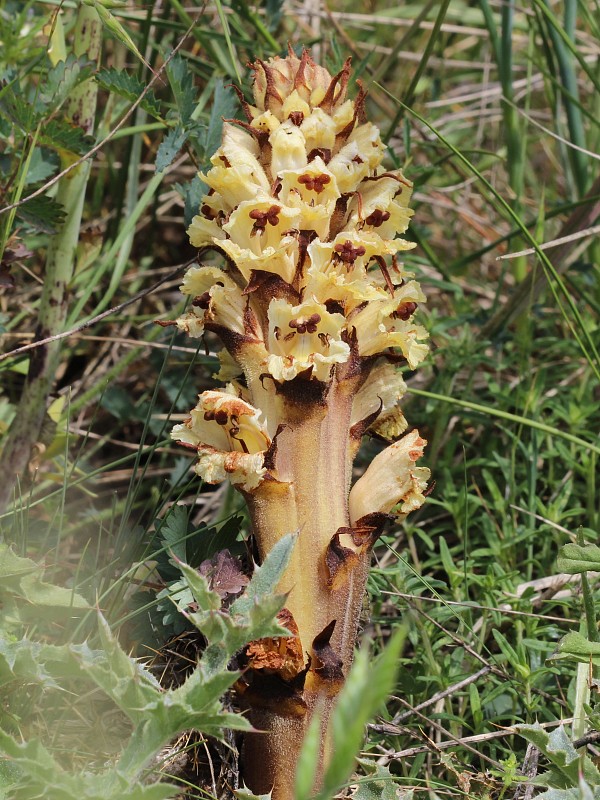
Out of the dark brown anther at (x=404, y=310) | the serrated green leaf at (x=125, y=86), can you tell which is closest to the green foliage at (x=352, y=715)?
the dark brown anther at (x=404, y=310)

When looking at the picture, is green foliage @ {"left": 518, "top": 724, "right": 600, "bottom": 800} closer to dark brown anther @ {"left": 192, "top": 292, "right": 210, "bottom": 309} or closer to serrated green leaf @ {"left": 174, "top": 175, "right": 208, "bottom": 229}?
dark brown anther @ {"left": 192, "top": 292, "right": 210, "bottom": 309}

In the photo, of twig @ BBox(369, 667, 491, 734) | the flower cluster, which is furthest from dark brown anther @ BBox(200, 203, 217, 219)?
twig @ BBox(369, 667, 491, 734)

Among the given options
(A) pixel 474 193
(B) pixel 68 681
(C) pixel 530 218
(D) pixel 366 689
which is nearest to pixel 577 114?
(C) pixel 530 218

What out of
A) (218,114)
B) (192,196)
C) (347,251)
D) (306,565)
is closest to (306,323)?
(347,251)

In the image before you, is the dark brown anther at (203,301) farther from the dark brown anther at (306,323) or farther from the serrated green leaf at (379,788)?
the serrated green leaf at (379,788)

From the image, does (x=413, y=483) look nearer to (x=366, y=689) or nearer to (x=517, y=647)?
(x=517, y=647)

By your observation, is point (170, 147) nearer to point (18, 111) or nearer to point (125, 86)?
point (125, 86)
